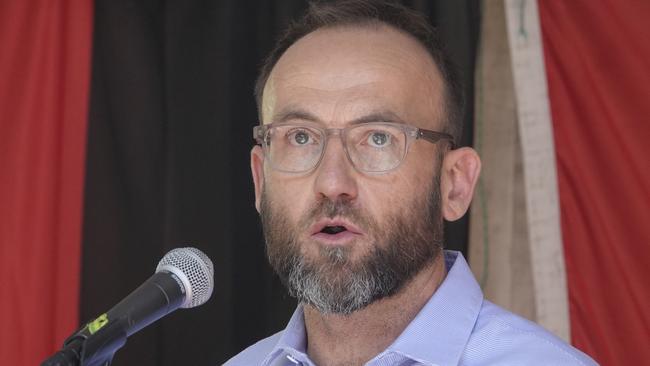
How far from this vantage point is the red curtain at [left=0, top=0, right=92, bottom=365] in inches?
115

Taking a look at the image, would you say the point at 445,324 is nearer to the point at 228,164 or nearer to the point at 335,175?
the point at 335,175

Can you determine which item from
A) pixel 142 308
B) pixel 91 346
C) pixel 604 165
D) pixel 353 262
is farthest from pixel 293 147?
pixel 604 165

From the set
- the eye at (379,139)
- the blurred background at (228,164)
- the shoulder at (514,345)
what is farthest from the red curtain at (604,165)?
the eye at (379,139)

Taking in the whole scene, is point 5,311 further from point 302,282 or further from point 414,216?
point 414,216

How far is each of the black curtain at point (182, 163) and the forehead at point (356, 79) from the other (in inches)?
29.9

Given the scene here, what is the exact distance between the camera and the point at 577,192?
9.20 feet

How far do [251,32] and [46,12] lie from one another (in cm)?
73

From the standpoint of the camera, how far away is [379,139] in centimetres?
217

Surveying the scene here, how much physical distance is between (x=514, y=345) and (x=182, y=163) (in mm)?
1553

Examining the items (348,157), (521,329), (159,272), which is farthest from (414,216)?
(159,272)

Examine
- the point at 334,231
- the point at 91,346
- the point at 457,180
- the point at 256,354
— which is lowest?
the point at 256,354

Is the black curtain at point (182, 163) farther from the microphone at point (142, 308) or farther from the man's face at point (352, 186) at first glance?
the microphone at point (142, 308)

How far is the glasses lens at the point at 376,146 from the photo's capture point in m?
2.14

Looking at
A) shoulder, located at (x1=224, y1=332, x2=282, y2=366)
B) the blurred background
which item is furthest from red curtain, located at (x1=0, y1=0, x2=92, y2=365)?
shoulder, located at (x1=224, y1=332, x2=282, y2=366)
